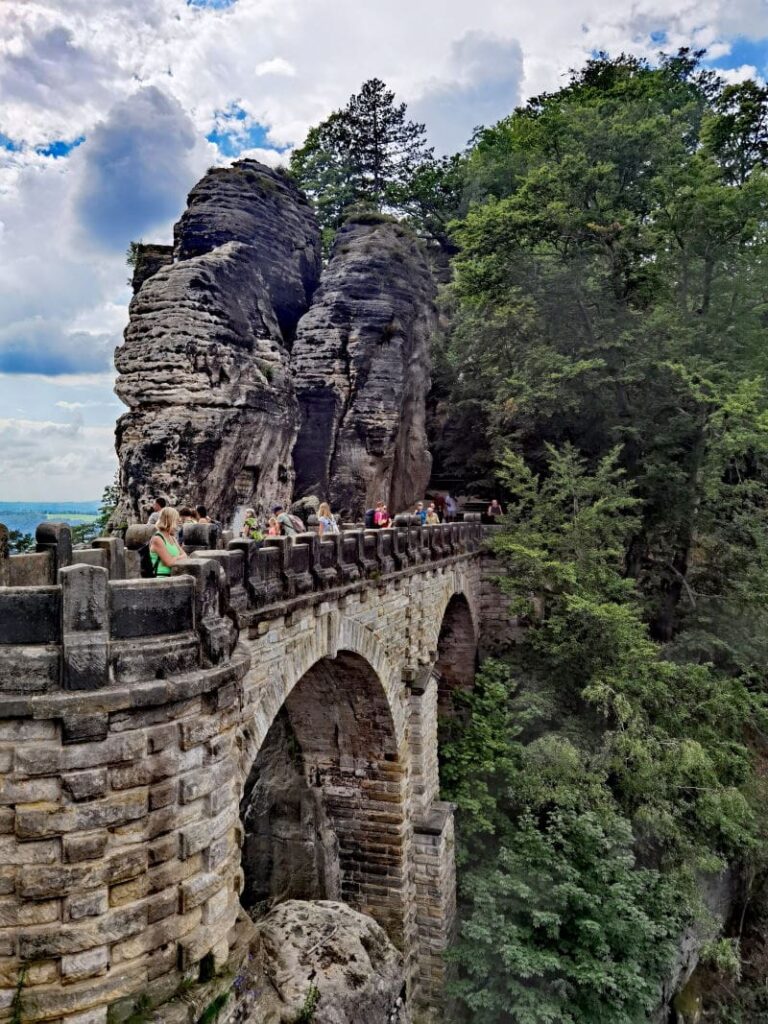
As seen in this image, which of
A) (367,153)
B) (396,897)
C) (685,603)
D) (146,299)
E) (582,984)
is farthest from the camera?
(367,153)

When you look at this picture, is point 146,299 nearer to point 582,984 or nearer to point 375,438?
point 375,438

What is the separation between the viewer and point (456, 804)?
14.0 metres

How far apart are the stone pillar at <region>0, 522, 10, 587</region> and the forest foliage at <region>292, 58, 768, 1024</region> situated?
10.6 m

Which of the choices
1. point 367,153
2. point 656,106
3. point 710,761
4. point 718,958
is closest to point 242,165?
point 656,106

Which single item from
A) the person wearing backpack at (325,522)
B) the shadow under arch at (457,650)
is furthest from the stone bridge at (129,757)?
the shadow under arch at (457,650)

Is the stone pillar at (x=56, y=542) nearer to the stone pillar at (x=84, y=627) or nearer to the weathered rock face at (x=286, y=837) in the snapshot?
the stone pillar at (x=84, y=627)

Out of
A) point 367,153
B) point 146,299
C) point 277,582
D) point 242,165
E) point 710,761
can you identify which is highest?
point 367,153

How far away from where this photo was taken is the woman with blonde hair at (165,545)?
605 cm

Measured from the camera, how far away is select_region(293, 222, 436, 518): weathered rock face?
74.0ft

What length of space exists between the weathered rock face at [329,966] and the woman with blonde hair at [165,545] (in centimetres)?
373

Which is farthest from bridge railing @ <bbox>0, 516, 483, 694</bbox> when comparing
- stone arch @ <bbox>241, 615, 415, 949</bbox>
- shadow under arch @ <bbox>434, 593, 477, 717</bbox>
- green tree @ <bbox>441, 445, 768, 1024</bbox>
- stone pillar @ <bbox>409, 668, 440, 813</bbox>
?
shadow under arch @ <bbox>434, 593, 477, 717</bbox>

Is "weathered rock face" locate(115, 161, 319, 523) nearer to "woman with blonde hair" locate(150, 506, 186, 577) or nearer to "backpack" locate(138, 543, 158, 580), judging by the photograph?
"backpack" locate(138, 543, 158, 580)

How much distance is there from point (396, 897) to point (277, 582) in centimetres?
811

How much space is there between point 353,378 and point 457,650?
401 inches
